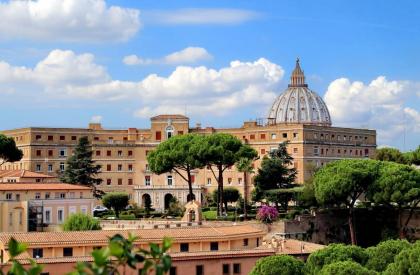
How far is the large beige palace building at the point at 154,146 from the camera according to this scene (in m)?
101

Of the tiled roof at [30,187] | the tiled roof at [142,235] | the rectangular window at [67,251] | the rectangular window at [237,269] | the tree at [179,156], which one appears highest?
the tree at [179,156]

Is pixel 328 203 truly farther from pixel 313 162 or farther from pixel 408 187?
pixel 313 162

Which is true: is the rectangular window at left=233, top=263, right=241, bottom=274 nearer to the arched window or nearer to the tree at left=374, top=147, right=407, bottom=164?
the tree at left=374, top=147, right=407, bottom=164

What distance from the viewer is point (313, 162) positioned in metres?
101

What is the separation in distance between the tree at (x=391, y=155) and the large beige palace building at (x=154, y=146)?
10.1 m

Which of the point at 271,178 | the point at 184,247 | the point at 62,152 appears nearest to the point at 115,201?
the point at 271,178

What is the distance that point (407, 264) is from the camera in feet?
112

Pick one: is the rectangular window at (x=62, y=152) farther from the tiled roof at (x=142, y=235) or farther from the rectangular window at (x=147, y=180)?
the tiled roof at (x=142, y=235)


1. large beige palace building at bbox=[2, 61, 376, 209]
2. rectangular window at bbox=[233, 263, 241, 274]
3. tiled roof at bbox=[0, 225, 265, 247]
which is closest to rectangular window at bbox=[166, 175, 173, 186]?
large beige palace building at bbox=[2, 61, 376, 209]

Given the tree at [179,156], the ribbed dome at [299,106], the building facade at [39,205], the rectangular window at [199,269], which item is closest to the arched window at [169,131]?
the tree at [179,156]

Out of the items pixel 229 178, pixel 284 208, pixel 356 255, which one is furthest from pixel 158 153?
pixel 356 255

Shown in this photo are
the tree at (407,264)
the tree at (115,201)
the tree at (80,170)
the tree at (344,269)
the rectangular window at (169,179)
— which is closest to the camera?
the tree at (407,264)

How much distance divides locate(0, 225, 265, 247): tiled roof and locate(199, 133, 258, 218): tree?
27.8 metres

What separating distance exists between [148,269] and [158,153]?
7416 centimetres
